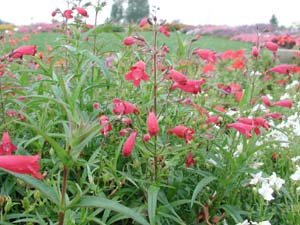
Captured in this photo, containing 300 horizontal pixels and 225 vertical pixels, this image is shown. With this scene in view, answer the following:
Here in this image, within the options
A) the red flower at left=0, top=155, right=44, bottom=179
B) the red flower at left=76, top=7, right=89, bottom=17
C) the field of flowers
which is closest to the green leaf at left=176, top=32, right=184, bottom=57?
the field of flowers

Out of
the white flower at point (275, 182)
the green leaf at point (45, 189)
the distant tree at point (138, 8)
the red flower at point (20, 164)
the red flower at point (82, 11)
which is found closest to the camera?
the red flower at point (20, 164)

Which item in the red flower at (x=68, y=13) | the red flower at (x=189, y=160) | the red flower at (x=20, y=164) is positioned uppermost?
the red flower at (x=68, y=13)

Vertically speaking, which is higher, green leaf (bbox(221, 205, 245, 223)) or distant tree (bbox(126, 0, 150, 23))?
green leaf (bbox(221, 205, 245, 223))

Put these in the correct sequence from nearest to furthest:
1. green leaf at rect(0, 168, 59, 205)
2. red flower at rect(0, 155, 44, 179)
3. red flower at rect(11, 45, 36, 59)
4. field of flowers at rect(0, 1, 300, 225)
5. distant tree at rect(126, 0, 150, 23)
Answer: red flower at rect(0, 155, 44, 179) → green leaf at rect(0, 168, 59, 205) → field of flowers at rect(0, 1, 300, 225) → red flower at rect(11, 45, 36, 59) → distant tree at rect(126, 0, 150, 23)

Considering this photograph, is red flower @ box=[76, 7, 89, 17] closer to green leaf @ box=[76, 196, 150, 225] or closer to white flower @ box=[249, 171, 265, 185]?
white flower @ box=[249, 171, 265, 185]

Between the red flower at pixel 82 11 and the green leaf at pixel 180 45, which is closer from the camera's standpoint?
the green leaf at pixel 180 45

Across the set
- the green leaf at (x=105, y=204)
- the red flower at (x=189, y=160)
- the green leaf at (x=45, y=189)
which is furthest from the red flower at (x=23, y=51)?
the green leaf at (x=105, y=204)

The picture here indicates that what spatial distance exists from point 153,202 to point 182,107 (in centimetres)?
90

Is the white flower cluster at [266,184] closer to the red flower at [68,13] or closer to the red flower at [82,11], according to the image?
the red flower at [82,11]

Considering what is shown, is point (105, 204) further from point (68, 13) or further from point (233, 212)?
Answer: point (68, 13)

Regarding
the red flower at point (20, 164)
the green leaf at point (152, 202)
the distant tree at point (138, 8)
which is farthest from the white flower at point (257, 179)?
the distant tree at point (138, 8)

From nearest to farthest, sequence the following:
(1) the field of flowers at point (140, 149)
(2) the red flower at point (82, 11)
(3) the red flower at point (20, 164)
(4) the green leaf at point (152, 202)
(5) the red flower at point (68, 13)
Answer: (3) the red flower at point (20, 164) < (4) the green leaf at point (152, 202) < (1) the field of flowers at point (140, 149) < (2) the red flower at point (82, 11) < (5) the red flower at point (68, 13)

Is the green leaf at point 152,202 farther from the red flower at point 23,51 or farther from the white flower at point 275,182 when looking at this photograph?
the red flower at point 23,51

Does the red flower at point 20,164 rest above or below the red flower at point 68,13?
below
